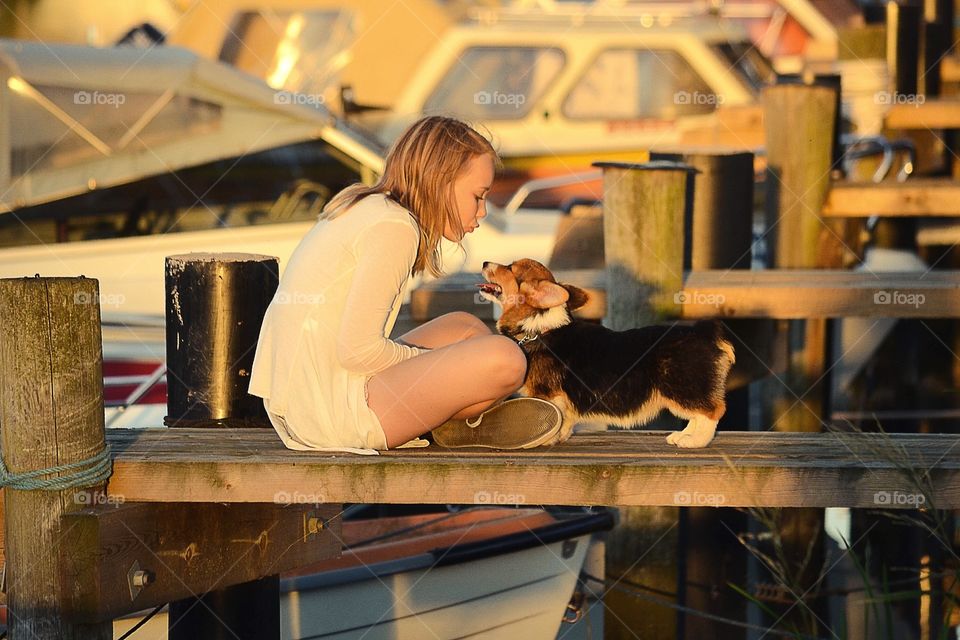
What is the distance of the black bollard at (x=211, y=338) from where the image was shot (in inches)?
207

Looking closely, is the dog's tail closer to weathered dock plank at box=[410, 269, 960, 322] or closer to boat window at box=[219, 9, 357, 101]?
weathered dock plank at box=[410, 269, 960, 322]

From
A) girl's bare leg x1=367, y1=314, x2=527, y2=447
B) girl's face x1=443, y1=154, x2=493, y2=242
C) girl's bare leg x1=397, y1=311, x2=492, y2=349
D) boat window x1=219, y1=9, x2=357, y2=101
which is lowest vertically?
girl's bare leg x1=367, y1=314, x2=527, y2=447

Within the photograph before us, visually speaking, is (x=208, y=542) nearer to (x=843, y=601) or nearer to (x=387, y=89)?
(x=843, y=601)

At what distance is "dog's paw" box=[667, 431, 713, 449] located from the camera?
4406mm

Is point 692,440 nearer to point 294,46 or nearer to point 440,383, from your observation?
point 440,383

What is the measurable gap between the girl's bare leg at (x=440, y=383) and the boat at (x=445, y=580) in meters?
2.18

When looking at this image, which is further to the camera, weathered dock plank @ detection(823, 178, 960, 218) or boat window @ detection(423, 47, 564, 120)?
boat window @ detection(423, 47, 564, 120)

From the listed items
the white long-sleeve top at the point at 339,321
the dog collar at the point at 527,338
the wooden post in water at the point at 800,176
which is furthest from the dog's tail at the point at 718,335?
the wooden post in water at the point at 800,176

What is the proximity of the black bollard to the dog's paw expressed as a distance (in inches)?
66.5

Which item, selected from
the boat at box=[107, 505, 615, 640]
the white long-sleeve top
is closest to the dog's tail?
the white long-sleeve top

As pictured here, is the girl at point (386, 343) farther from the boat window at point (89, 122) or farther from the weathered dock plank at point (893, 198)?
the boat window at point (89, 122)

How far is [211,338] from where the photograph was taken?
5.27 metres

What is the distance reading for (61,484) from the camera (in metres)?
4.00

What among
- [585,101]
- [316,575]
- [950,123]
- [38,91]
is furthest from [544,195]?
[316,575]
